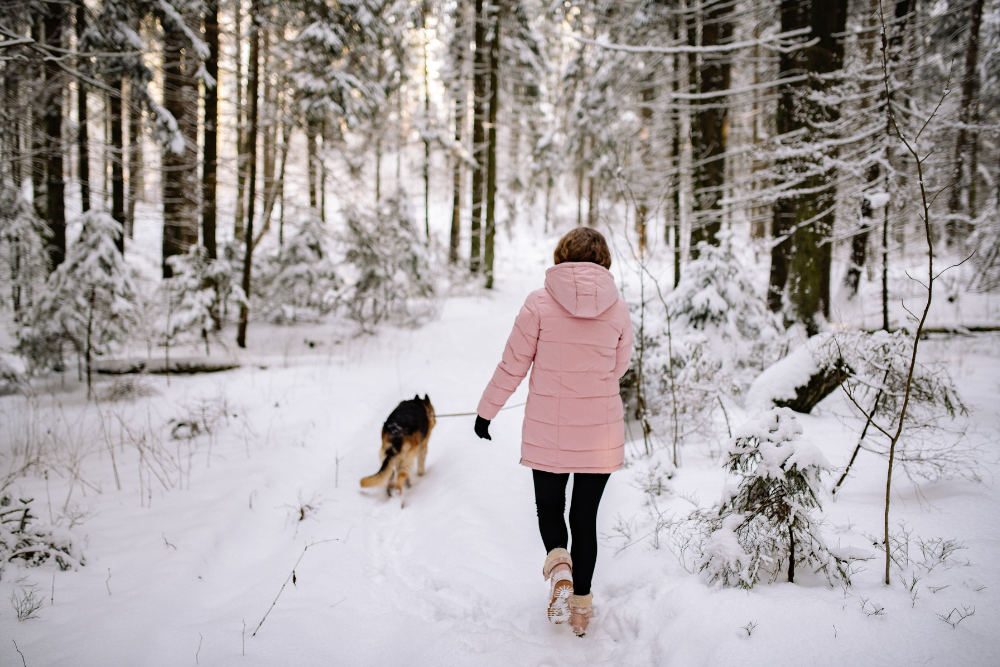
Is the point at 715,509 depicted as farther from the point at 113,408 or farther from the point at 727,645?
the point at 113,408

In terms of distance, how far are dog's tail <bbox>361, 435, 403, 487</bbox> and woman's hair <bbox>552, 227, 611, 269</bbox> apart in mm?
2592

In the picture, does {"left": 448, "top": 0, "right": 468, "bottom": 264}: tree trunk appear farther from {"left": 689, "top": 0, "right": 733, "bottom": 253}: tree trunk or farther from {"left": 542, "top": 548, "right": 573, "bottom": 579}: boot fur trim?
{"left": 542, "top": 548, "right": 573, "bottom": 579}: boot fur trim

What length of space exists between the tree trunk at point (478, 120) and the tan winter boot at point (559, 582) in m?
13.5

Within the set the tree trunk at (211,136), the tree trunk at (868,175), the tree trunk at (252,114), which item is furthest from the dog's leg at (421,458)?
the tree trunk at (211,136)

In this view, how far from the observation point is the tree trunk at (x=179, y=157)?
24.5 feet

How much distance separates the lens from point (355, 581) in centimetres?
297

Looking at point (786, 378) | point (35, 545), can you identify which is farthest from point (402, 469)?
point (786, 378)

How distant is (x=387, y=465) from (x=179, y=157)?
7.56 metres

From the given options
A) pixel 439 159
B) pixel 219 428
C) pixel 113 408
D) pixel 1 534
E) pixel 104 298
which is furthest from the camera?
pixel 439 159

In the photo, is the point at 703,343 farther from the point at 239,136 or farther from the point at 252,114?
the point at 239,136

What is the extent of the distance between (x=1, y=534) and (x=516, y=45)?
16439mm

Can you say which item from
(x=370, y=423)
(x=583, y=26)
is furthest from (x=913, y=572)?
(x=583, y=26)

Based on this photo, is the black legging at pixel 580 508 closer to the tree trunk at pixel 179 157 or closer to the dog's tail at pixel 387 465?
the dog's tail at pixel 387 465

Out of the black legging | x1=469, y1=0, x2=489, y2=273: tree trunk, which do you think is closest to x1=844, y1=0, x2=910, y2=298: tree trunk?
the black legging
